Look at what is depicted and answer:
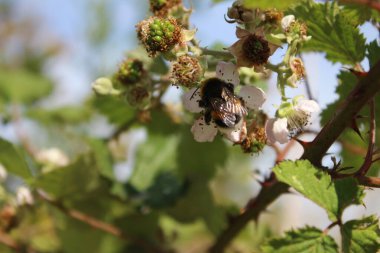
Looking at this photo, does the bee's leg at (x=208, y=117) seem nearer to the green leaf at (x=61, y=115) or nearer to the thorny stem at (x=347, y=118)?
the thorny stem at (x=347, y=118)

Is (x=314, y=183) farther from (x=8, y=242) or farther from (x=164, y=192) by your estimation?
(x=8, y=242)

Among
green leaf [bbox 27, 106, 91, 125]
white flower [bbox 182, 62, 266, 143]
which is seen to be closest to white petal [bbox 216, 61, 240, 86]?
white flower [bbox 182, 62, 266, 143]

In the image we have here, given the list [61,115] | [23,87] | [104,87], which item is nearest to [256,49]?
[104,87]

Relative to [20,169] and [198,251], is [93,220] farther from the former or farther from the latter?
[198,251]

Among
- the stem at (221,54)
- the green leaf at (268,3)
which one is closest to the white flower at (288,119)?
the stem at (221,54)

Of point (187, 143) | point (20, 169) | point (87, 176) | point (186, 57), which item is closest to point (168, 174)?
point (187, 143)

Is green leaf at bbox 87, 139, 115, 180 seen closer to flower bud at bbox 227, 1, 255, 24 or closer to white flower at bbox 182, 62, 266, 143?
white flower at bbox 182, 62, 266, 143
